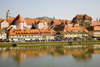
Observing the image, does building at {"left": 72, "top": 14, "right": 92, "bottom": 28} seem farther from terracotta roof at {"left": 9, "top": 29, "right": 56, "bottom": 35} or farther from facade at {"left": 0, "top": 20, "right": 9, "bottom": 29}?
facade at {"left": 0, "top": 20, "right": 9, "bottom": 29}

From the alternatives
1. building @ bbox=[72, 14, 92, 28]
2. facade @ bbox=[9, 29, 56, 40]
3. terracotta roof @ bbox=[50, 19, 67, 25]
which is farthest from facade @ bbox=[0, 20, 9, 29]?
building @ bbox=[72, 14, 92, 28]

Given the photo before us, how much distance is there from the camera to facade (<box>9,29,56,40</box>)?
64.4m

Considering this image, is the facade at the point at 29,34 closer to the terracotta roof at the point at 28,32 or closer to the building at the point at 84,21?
the terracotta roof at the point at 28,32

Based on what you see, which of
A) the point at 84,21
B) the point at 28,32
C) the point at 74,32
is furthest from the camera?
the point at 84,21

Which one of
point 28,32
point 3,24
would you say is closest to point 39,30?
point 28,32

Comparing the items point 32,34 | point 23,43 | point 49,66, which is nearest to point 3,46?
point 23,43

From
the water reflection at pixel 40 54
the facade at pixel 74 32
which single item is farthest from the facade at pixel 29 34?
the water reflection at pixel 40 54

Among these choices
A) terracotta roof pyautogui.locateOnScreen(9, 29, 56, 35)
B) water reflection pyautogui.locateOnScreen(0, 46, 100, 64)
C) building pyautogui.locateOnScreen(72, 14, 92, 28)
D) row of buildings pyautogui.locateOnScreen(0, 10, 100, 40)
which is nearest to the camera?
water reflection pyautogui.locateOnScreen(0, 46, 100, 64)

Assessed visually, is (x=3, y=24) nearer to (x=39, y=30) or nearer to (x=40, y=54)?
(x=39, y=30)

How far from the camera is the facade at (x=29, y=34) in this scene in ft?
211

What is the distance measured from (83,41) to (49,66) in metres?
37.2

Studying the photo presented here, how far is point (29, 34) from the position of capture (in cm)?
6631

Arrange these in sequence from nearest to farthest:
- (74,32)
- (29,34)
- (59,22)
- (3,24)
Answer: (29,34) → (74,32) → (3,24) → (59,22)

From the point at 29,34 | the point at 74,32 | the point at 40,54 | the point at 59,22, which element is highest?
the point at 59,22
